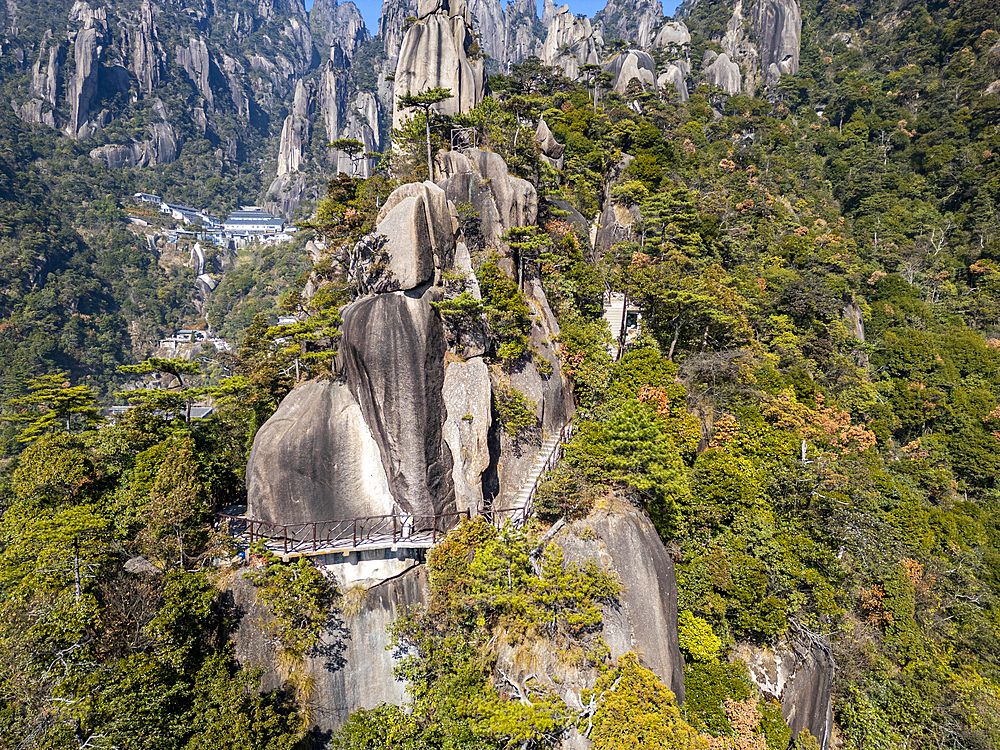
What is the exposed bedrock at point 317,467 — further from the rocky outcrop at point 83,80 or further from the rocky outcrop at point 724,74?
the rocky outcrop at point 83,80

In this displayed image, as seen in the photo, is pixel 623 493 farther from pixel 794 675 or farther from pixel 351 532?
pixel 351 532

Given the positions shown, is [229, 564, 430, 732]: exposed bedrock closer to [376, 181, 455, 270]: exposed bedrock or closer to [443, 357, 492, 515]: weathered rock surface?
[443, 357, 492, 515]: weathered rock surface

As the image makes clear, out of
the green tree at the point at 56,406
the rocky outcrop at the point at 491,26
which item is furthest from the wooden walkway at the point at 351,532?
the rocky outcrop at the point at 491,26

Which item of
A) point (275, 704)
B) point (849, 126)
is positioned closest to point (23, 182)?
point (275, 704)

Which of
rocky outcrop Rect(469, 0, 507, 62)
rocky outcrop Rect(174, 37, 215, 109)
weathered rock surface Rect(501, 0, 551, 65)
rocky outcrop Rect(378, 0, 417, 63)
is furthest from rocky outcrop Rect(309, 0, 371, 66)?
weathered rock surface Rect(501, 0, 551, 65)

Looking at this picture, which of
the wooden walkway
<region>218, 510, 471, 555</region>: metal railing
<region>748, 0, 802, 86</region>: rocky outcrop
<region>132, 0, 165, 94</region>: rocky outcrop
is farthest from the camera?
<region>132, 0, 165, 94</region>: rocky outcrop

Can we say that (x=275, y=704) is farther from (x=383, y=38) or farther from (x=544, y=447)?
(x=383, y=38)
